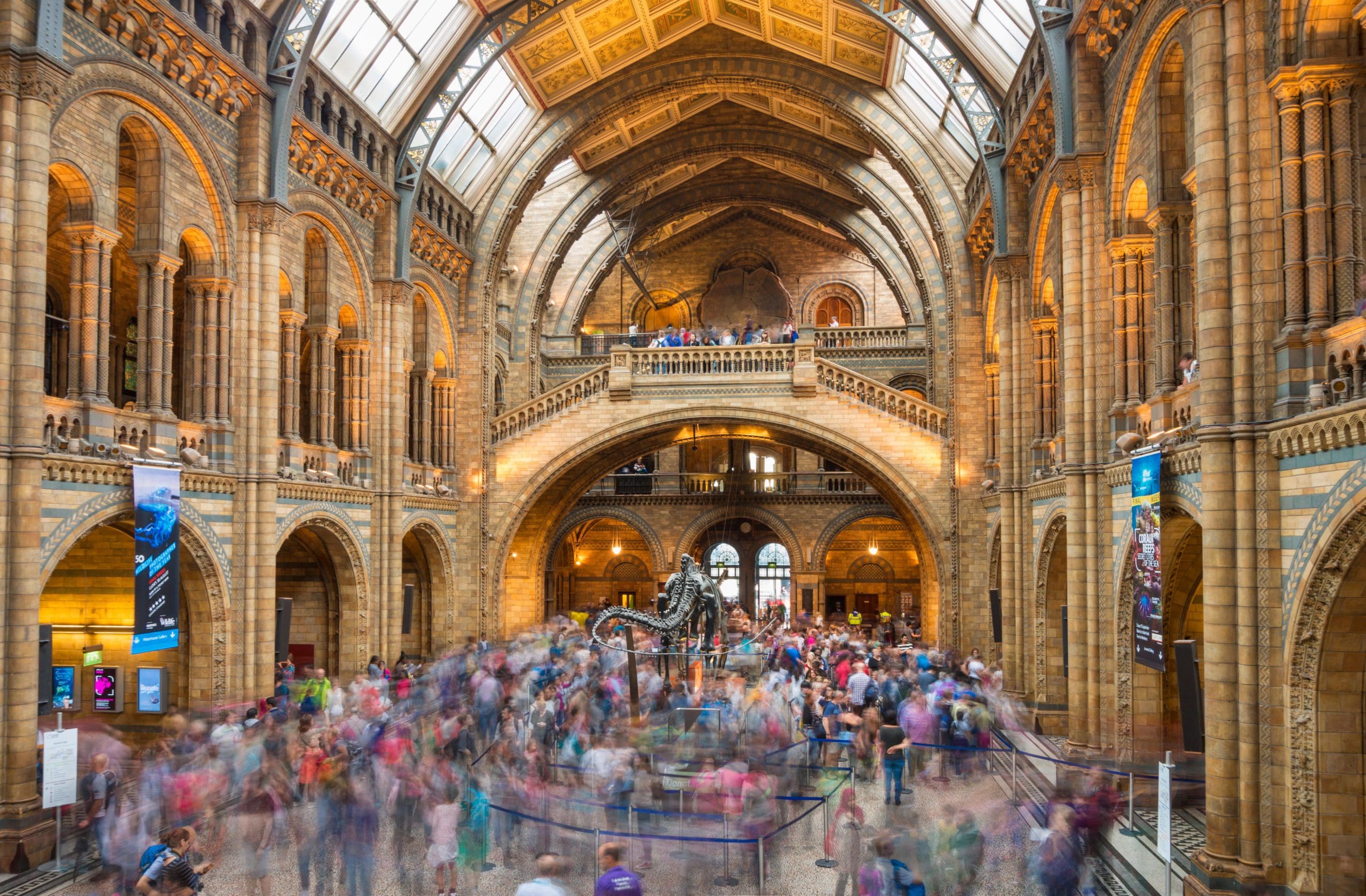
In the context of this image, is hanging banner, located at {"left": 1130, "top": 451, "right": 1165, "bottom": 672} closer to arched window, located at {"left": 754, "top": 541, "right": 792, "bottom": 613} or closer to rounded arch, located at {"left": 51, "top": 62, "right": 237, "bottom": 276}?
rounded arch, located at {"left": 51, "top": 62, "right": 237, "bottom": 276}

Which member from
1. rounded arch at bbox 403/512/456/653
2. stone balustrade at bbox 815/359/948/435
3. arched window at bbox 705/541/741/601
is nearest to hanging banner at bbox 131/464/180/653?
rounded arch at bbox 403/512/456/653

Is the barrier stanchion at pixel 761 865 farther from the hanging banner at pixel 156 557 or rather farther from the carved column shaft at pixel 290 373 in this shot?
the carved column shaft at pixel 290 373

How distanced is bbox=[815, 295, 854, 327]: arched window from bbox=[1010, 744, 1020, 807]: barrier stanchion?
89.2 feet

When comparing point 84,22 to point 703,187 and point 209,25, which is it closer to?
point 209,25

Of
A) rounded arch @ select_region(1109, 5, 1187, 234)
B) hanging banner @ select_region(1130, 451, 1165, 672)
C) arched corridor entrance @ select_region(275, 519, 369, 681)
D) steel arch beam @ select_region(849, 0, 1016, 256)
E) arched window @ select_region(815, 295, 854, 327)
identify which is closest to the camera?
hanging banner @ select_region(1130, 451, 1165, 672)

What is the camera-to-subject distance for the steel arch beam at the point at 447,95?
67.5 ft

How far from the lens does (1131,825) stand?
1107 cm

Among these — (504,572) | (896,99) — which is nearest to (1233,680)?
(896,99)

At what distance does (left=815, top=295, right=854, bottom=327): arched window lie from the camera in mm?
38625

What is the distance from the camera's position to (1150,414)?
12.3 meters

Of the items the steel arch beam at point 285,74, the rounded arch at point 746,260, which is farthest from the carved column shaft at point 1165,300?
the rounded arch at point 746,260

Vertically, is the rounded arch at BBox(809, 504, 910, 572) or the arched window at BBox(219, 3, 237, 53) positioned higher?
the arched window at BBox(219, 3, 237, 53)

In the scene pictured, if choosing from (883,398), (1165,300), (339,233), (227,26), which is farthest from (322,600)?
(1165,300)

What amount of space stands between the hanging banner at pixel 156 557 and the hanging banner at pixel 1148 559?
487 inches
